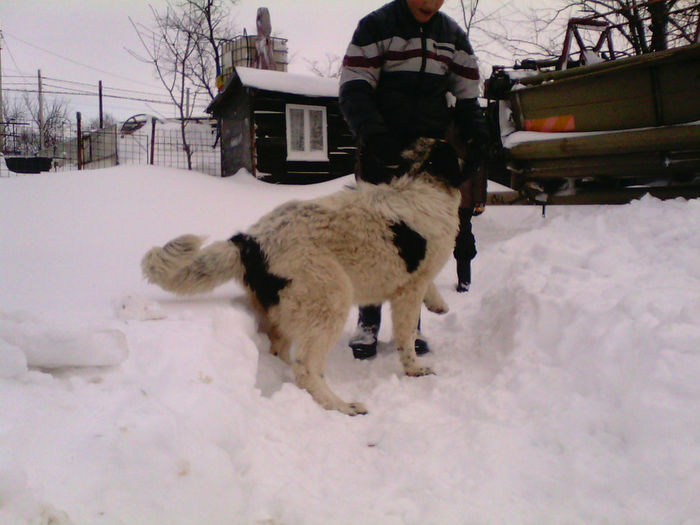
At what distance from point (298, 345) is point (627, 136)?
16.1 ft

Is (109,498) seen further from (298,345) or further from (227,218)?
(227,218)

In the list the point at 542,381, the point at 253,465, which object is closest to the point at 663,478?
the point at 542,381

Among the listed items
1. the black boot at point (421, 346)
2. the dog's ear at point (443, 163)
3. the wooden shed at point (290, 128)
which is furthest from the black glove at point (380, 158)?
the wooden shed at point (290, 128)

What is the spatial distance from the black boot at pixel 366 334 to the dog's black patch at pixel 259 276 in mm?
950

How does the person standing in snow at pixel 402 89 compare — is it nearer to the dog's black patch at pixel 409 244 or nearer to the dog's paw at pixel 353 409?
the dog's black patch at pixel 409 244

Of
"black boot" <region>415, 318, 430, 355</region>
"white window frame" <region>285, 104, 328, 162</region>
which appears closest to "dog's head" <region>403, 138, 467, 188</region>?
"black boot" <region>415, 318, 430, 355</region>

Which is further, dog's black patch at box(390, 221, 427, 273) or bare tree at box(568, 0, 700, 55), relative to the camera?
bare tree at box(568, 0, 700, 55)

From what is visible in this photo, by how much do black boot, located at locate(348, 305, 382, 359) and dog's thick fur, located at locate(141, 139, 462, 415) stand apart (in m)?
0.36

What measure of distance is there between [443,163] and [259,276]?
1.51 m

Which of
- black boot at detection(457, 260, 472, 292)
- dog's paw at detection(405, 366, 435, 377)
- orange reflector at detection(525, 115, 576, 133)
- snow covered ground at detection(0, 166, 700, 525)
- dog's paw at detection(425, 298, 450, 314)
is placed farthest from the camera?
orange reflector at detection(525, 115, 576, 133)

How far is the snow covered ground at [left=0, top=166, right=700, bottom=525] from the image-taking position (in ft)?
4.64

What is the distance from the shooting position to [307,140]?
1402 cm

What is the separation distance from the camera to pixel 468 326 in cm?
396

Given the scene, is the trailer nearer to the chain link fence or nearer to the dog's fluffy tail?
the dog's fluffy tail
